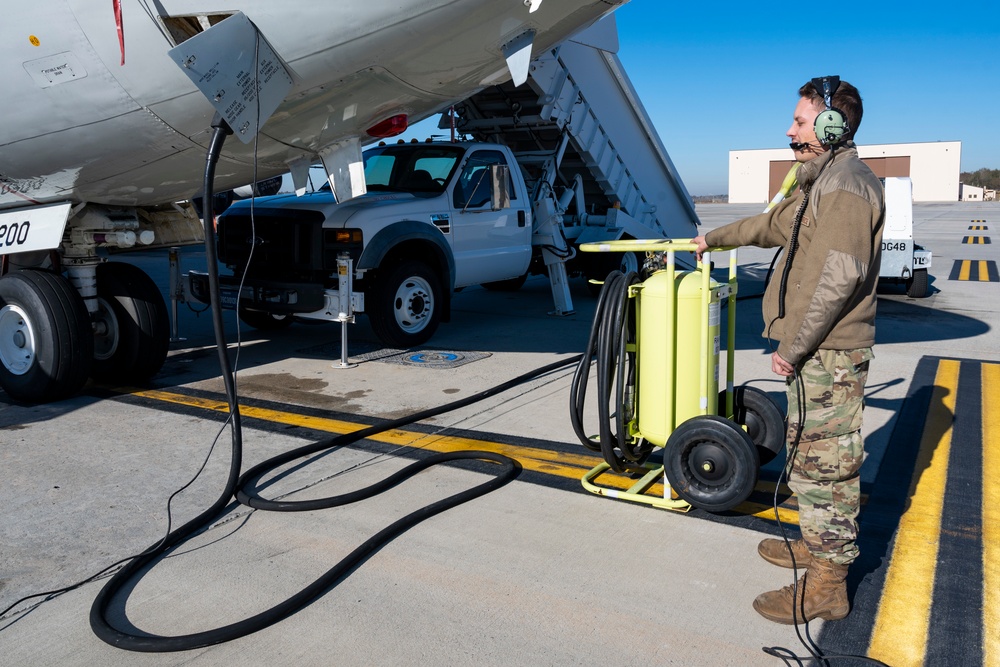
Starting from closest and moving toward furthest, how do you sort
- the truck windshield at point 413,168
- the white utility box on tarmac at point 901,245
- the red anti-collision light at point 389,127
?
the red anti-collision light at point 389,127, the truck windshield at point 413,168, the white utility box on tarmac at point 901,245

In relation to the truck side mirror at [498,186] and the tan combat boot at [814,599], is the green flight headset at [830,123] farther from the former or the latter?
the truck side mirror at [498,186]

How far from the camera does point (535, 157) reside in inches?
425

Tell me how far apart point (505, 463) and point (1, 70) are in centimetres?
403

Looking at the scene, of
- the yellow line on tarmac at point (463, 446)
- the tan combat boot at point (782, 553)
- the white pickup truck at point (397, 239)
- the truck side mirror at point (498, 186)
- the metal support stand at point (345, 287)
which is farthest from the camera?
the truck side mirror at point (498, 186)

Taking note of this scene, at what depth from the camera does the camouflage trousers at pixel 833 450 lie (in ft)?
10.5

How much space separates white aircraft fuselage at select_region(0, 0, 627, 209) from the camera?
4598 mm

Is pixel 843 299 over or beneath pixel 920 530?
over

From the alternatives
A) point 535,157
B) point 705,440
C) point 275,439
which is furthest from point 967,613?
point 535,157

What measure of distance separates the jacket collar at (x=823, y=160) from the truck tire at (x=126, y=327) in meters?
5.38

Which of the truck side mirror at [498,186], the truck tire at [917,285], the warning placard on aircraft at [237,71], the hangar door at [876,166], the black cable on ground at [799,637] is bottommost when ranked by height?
the black cable on ground at [799,637]

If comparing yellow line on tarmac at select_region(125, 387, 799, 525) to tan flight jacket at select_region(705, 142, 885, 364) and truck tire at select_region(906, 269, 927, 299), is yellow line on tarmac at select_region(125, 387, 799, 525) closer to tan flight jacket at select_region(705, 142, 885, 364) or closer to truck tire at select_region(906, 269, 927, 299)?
tan flight jacket at select_region(705, 142, 885, 364)

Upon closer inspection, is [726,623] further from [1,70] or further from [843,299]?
[1,70]

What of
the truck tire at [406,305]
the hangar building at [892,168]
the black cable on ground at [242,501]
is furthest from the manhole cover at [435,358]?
the hangar building at [892,168]

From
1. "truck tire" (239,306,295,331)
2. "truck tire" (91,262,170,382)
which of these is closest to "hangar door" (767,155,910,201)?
"truck tire" (239,306,295,331)
